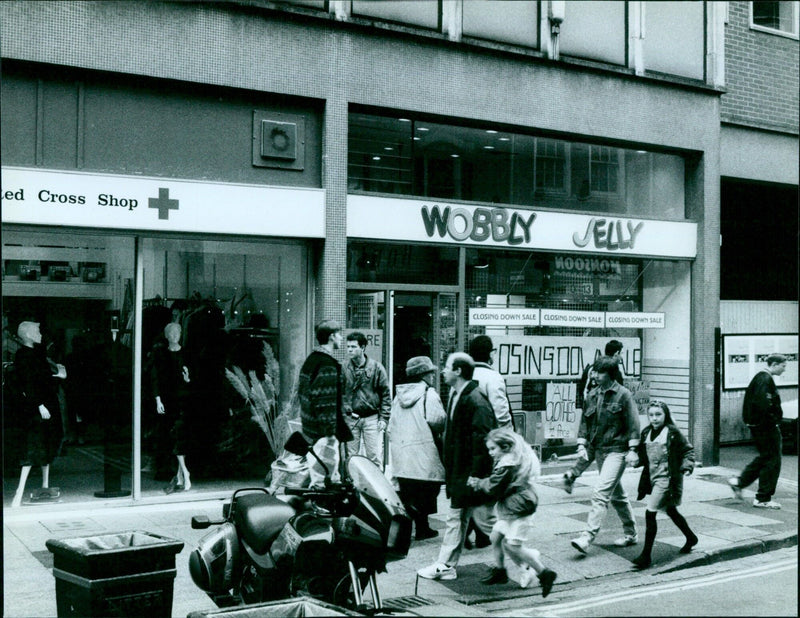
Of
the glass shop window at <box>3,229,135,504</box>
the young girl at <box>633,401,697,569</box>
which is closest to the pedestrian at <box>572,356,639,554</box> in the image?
the young girl at <box>633,401,697,569</box>

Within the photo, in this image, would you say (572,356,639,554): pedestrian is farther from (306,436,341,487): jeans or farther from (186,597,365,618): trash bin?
(186,597,365,618): trash bin

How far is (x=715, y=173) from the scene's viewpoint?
15031mm

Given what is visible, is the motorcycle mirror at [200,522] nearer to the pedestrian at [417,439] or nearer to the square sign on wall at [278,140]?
the pedestrian at [417,439]

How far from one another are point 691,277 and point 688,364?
142cm

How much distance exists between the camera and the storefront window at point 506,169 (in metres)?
12.4

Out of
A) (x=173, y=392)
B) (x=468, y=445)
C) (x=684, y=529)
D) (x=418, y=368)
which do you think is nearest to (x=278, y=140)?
(x=173, y=392)

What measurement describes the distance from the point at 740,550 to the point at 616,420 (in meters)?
2.00

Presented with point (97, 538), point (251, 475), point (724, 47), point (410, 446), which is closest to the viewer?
point (97, 538)

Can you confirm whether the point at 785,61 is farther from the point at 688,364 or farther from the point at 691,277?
the point at 688,364

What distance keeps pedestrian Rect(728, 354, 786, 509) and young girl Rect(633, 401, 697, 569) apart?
3109 millimetres

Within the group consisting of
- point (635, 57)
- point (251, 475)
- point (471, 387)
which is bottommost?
point (251, 475)

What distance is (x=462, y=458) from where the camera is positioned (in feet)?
25.4

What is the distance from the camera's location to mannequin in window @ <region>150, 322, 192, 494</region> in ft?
35.8

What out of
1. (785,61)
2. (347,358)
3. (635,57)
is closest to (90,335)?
(347,358)
